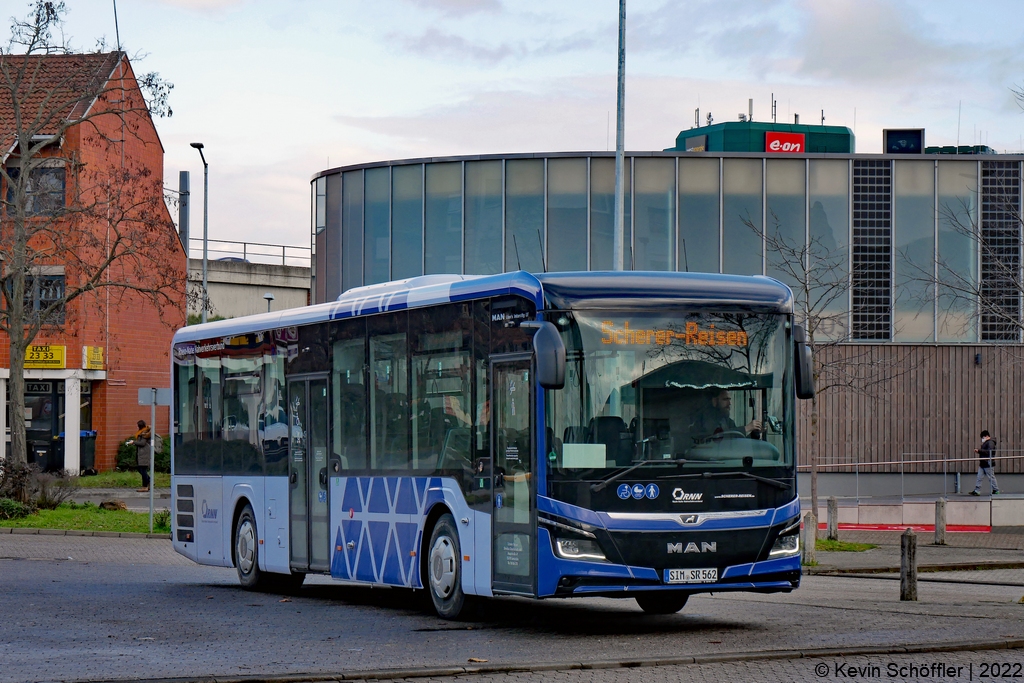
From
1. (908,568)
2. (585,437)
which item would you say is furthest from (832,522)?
(585,437)

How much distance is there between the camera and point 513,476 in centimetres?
1249

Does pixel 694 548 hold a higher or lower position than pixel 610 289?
lower

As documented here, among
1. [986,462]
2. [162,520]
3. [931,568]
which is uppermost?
[986,462]

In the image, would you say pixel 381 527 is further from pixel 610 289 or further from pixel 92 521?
pixel 92 521

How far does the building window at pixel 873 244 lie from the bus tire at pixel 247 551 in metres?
23.3

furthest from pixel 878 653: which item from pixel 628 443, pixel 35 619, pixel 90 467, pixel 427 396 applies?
pixel 90 467

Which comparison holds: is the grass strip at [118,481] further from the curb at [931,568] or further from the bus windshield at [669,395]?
the bus windshield at [669,395]

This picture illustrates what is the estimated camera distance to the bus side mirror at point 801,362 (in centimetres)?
1259

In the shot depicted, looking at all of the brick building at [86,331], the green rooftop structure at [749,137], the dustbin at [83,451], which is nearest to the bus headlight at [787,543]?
the brick building at [86,331]

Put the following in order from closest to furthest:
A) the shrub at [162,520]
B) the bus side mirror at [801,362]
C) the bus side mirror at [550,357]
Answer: the bus side mirror at [550,357]
the bus side mirror at [801,362]
the shrub at [162,520]

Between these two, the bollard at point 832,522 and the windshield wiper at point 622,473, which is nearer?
the windshield wiper at point 622,473

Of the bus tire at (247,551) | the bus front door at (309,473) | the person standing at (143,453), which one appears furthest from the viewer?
the person standing at (143,453)

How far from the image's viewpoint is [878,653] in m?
10.6

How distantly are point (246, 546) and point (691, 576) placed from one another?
760cm
